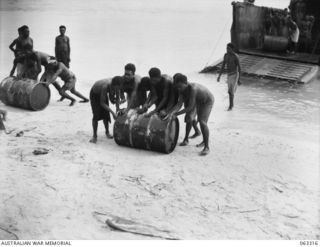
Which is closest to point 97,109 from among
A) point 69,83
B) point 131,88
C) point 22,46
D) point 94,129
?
point 94,129

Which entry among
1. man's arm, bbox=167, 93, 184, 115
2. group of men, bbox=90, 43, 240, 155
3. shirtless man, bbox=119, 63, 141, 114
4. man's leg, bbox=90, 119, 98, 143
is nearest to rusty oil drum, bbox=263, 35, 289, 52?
group of men, bbox=90, 43, 240, 155

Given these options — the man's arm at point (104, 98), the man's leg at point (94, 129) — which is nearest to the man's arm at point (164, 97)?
the man's arm at point (104, 98)

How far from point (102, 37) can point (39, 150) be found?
1889 cm

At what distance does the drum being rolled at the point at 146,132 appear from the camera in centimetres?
743

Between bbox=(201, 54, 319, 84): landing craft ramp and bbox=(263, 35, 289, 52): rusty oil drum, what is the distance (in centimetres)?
76

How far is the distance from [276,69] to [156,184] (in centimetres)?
1055

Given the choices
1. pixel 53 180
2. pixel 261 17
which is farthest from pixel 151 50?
pixel 53 180

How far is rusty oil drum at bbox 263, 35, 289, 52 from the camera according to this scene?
56.0 feet

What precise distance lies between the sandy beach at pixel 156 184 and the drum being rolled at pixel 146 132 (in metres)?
0.21

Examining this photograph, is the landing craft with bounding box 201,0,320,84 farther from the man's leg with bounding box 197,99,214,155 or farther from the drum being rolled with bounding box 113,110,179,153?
the drum being rolled with bounding box 113,110,179,153

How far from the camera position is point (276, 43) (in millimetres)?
17188

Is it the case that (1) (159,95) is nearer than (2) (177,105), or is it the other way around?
(2) (177,105)

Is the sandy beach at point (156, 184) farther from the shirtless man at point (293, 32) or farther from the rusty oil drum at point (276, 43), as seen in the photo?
the rusty oil drum at point (276, 43)

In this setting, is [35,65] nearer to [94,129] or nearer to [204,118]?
[94,129]
